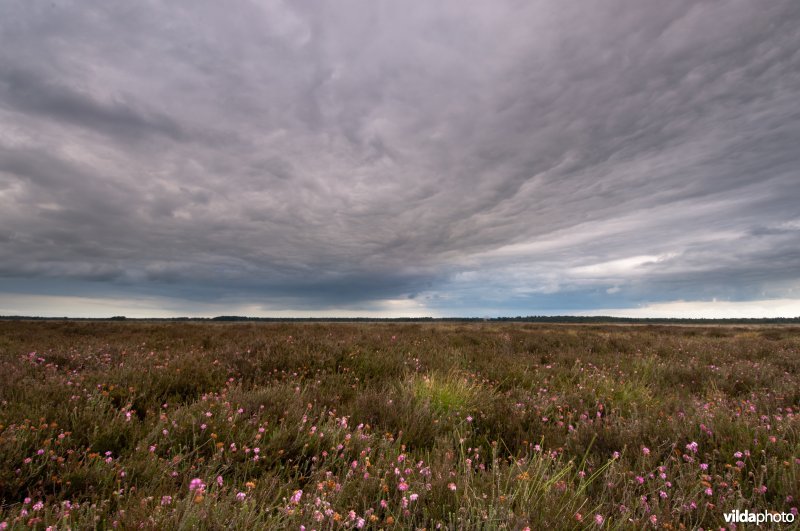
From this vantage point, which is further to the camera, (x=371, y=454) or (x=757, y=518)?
(x=371, y=454)

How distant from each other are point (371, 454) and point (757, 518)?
8.61 ft

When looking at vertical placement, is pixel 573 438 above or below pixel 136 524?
below

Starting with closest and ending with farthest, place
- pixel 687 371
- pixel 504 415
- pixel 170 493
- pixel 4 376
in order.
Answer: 1. pixel 170 493
2. pixel 504 415
3. pixel 4 376
4. pixel 687 371

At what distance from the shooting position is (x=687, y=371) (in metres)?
7.93

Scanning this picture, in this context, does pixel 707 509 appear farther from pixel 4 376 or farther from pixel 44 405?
pixel 4 376

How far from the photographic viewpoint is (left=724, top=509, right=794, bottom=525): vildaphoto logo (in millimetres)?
2181

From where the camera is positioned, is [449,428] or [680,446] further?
[449,428]

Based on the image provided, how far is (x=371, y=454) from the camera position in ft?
10.7

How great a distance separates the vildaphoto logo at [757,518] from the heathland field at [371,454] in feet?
0.23

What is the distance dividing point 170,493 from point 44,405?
97.3 inches

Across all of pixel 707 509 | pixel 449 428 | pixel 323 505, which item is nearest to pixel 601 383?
pixel 449 428

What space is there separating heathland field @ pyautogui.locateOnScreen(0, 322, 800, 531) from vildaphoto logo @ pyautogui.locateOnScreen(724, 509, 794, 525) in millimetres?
70

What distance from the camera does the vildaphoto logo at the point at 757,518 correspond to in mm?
2181

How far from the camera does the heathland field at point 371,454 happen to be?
2.18m
